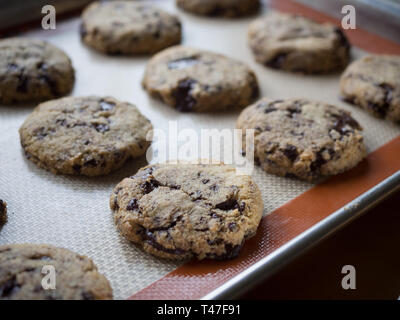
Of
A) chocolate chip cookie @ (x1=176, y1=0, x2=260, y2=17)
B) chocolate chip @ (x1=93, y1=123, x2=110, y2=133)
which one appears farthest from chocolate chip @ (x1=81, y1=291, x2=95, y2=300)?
chocolate chip cookie @ (x1=176, y1=0, x2=260, y2=17)

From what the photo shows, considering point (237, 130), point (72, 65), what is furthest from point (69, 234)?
point (72, 65)

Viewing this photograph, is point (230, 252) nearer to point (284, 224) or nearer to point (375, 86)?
point (284, 224)

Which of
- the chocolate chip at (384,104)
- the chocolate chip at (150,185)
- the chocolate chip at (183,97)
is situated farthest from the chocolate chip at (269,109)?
the chocolate chip at (150,185)

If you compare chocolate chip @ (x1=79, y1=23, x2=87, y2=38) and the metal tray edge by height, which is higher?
chocolate chip @ (x1=79, y1=23, x2=87, y2=38)

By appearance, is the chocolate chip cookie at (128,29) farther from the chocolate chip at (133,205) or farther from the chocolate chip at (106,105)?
the chocolate chip at (133,205)

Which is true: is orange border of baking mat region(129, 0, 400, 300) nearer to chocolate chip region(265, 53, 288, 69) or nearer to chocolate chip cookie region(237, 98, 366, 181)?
chocolate chip cookie region(237, 98, 366, 181)

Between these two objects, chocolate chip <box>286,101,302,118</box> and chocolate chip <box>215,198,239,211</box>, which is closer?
chocolate chip <box>215,198,239,211</box>
